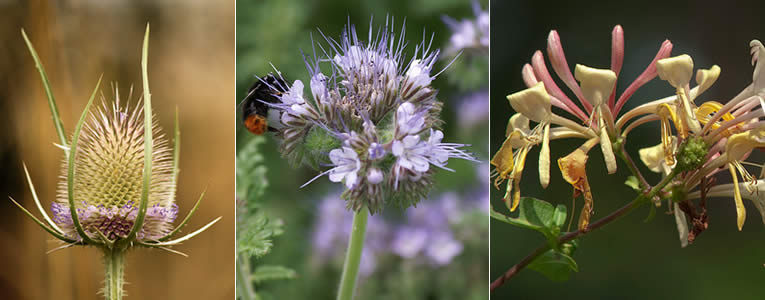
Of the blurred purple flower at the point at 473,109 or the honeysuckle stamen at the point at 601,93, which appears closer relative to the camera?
the honeysuckle stamen at the point at 601,93

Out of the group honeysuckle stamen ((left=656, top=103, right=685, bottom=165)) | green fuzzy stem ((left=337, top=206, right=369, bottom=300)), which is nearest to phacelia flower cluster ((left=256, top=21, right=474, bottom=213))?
green fuzzy stem ((left=337, top=206, right=369, bottom=300))


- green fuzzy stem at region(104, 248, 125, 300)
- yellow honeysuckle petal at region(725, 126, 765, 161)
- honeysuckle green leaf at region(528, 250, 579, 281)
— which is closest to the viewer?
yellow honeysuckle petal at region(725, 126, 765, 161)

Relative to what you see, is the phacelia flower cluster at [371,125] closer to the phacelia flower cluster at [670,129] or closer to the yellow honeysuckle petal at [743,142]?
the phacelia flower cluster at [670,129]

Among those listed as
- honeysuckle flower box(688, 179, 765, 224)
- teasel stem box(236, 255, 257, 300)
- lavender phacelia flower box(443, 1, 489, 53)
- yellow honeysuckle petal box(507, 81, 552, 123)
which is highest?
lavender phacelia flower box(443, 1, 489, 53)

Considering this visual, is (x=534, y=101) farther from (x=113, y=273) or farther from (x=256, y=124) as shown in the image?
(x=113, y=273)

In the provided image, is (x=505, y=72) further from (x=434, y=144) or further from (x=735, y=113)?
(x=735, y=113)

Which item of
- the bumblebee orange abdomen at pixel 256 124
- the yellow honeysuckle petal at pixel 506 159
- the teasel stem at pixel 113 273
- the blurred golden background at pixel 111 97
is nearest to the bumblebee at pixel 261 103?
the bumblebee orange abdomen at pixel 256 124

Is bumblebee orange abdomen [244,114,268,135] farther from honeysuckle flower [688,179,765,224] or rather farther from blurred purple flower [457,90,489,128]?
honeysuckle flower [688,179,765,224]
